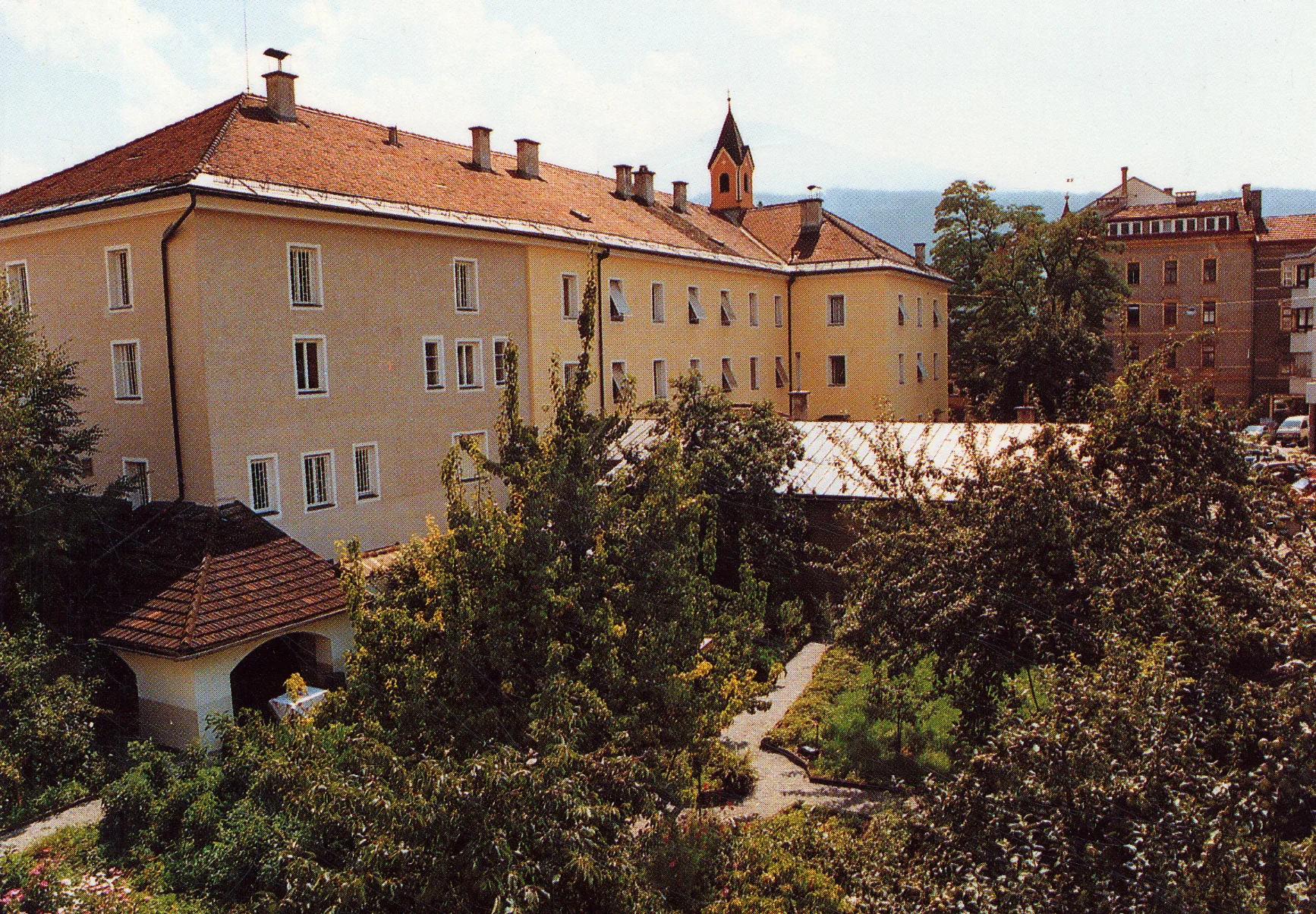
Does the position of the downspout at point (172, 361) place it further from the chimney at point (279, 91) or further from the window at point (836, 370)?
the window at point (836, 370)

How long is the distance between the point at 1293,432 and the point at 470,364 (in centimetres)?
4471

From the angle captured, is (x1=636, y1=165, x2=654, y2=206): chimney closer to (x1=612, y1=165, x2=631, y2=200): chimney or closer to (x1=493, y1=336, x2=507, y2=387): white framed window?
(x1=612, y1=165, x2=631, y2=200): chimney

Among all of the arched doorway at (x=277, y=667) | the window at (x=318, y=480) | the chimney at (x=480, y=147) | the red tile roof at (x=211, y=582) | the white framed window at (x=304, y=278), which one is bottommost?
the arched doorway at (x=277, y=667)

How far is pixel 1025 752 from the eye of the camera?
26.0 feet

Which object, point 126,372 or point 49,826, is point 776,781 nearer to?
point 49,826

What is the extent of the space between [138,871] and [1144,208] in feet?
231

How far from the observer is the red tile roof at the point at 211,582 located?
1838 cm

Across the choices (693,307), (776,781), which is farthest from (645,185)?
(776,781)

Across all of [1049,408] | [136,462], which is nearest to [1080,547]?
[136,462]

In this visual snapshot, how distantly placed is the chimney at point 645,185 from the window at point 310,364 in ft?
69.2

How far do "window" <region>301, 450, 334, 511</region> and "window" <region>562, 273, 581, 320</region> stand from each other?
10.6m

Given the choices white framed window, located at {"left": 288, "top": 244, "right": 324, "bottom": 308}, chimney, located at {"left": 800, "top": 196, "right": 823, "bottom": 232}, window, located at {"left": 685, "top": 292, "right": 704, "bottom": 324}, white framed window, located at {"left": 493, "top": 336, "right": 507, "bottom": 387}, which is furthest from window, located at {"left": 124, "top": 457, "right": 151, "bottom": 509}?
chimney, located at {"left": 800, "top": 196, "right": 823, "bottom": 232}

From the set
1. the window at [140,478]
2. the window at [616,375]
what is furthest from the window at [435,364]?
the window at [616,375]

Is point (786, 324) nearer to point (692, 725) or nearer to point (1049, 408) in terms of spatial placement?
point (1049, 408)
